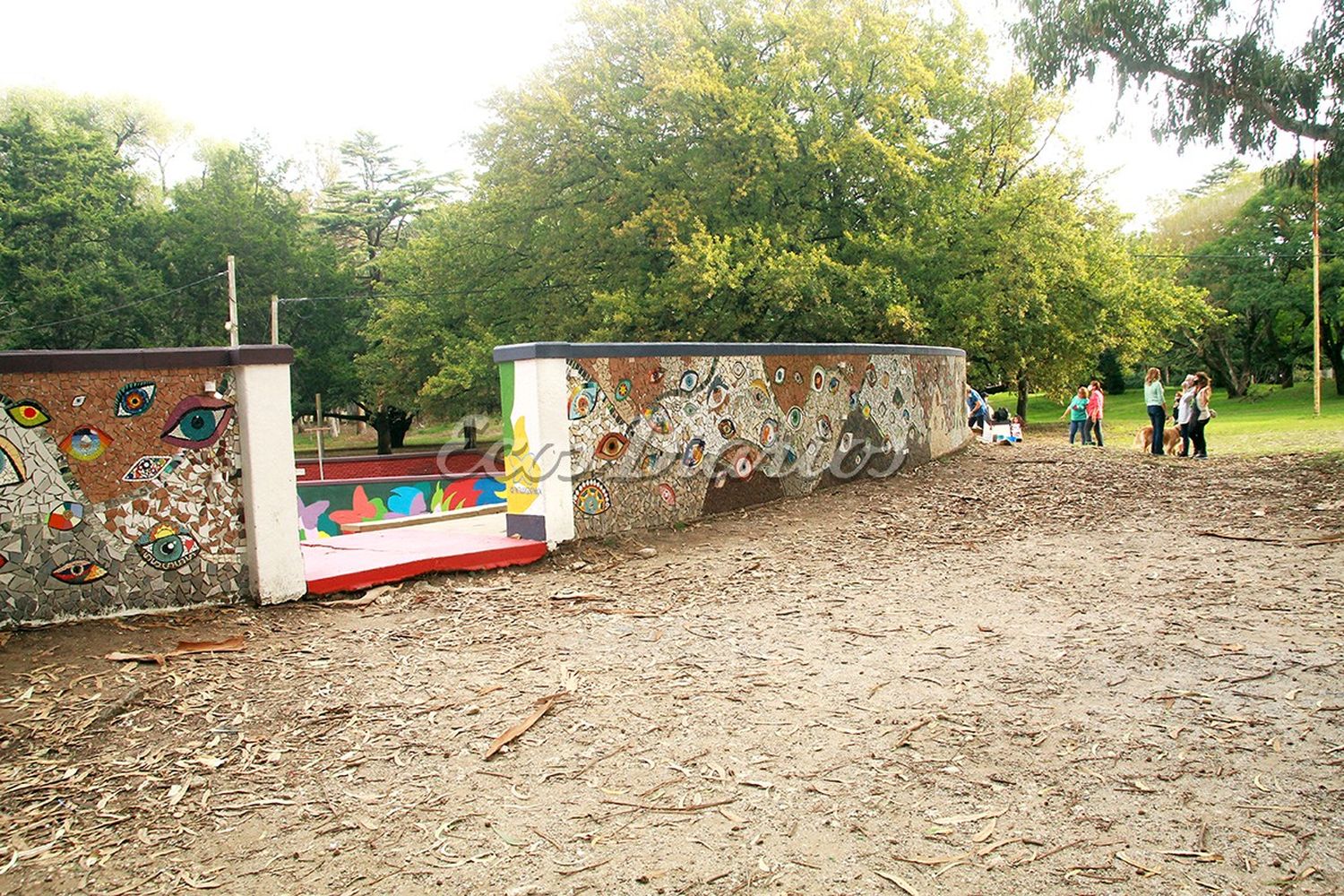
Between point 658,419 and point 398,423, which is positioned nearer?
point 658,419

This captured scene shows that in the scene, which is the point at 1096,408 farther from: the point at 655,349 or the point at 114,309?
the point at 114,309

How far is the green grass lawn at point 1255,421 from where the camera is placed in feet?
67.9

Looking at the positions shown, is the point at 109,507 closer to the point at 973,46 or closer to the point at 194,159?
the point at 973,46

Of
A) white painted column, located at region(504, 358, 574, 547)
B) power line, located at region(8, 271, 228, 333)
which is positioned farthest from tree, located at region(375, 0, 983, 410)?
power line, located at region(8, 271, 228, 333)

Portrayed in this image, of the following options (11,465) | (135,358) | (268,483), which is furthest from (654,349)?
(11,465)

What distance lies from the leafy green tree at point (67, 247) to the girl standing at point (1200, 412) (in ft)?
116

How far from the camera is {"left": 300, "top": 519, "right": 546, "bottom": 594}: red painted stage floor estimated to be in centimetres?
734

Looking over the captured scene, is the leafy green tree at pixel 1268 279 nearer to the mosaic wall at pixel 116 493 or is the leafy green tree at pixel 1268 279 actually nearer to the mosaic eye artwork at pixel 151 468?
the mosaic wall at pixel 116 493

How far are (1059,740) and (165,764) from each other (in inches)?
153

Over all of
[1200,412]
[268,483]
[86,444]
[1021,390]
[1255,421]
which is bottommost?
[1255,421]

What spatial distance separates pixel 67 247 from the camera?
36.8 m

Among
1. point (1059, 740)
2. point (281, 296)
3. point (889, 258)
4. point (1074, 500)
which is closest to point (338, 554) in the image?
point (1059, 740)

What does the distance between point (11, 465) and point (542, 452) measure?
3919 millimetres

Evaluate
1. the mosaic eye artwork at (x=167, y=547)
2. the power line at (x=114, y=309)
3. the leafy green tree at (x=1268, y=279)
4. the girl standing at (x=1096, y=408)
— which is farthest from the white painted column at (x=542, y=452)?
the leafy green tree at (x=1268, y=279)
